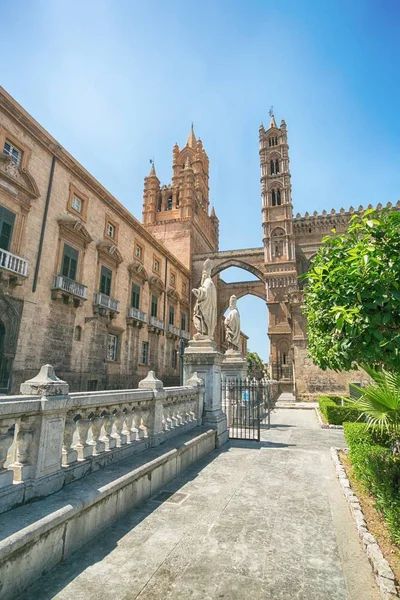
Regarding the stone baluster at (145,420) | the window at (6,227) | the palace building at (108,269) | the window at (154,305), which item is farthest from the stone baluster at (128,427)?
the window at (154,305)

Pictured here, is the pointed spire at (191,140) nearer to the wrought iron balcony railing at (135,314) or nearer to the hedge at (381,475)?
the wrought iron balcony railing at (135,314)

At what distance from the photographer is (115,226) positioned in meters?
20.6

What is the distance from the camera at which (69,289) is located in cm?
1546

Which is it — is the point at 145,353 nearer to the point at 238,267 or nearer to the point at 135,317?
the point at 135,317

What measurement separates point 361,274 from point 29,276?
539 inches

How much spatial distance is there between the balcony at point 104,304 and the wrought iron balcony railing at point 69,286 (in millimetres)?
1103

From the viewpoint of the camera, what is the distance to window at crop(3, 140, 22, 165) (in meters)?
13.1

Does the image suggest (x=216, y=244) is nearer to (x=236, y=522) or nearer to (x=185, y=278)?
(x=185, y=278)

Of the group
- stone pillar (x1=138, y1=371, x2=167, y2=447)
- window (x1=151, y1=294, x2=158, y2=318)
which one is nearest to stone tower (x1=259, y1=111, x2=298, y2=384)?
window (x1=151, y1=294, x2=158, y2=318)

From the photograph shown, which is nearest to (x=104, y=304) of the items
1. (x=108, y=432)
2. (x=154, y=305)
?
(x=154, y=305)

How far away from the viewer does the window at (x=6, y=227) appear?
41.8ft

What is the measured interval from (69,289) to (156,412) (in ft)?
38.8

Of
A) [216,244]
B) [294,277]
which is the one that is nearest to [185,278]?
[294,277]

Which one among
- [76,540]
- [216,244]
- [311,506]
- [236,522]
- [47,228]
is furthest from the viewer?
[216,244]
